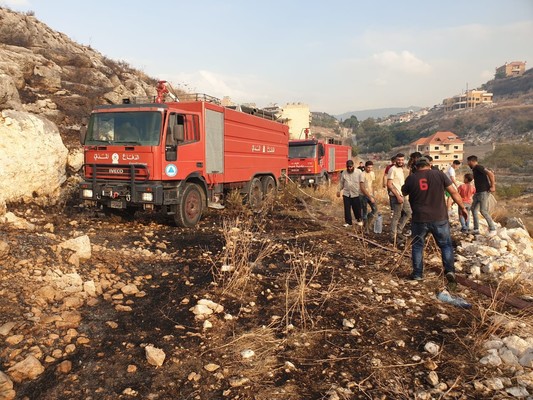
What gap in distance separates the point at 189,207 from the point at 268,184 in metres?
4.46

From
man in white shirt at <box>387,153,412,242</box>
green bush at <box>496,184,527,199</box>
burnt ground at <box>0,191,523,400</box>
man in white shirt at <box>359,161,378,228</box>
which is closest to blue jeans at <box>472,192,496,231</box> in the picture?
man in white shirt at <box>387,153,412,242</box>

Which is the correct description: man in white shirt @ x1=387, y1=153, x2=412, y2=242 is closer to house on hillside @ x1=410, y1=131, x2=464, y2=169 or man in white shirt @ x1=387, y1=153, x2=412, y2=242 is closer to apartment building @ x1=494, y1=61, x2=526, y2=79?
house on hillside @ x1=410, y1=131, x2=464, y2=169

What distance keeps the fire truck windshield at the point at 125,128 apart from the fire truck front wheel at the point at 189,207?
1.29m

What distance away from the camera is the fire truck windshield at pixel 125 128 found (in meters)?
7.08

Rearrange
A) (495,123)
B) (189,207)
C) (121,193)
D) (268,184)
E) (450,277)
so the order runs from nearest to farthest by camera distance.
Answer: (450,277)
(121,193)
(189,207)
(268,184)
(495,123)

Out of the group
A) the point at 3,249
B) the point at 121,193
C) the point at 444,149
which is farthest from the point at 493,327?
the point at 444,149

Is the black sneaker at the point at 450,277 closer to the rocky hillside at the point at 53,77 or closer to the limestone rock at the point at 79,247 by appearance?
the limestone rock at the point at 79,247

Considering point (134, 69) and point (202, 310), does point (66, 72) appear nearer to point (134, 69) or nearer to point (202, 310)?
point (134, 69)

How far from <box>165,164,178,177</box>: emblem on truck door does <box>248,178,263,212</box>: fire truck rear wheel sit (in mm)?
3543

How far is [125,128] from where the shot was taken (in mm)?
7250

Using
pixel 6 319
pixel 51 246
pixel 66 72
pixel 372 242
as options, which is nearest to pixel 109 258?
pixel 51 246

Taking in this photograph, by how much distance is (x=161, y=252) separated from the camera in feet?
18.8

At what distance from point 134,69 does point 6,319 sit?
970 inches

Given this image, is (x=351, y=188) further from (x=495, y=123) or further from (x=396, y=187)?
(x=495, y=123)
